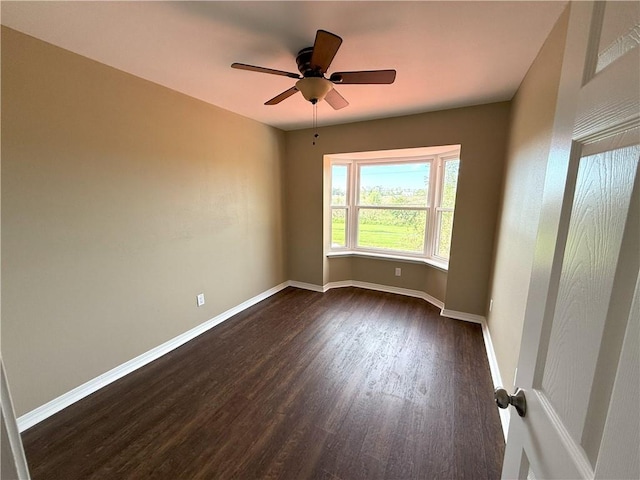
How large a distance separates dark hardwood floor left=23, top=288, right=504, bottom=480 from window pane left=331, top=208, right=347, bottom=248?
1.78 meters

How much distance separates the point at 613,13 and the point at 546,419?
0.86m

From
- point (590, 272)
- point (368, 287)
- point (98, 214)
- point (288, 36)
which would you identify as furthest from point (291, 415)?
point (368, 287)

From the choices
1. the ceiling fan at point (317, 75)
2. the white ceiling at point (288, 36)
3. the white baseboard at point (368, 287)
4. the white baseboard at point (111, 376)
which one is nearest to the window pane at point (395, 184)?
the white baseboard at point (368, 287)

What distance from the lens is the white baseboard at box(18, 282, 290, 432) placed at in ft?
5.53

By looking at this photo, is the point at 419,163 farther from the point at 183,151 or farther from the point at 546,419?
the point at 546,419

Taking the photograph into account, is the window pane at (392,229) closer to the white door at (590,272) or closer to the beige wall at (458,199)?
the beige wall at (458,199)

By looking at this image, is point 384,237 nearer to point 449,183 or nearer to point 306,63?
point 449,183

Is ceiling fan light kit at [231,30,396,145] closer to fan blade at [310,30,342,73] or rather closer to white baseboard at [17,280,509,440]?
fan blade at [310,30,342,73]

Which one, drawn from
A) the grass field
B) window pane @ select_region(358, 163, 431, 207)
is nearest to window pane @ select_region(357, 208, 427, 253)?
the grass field

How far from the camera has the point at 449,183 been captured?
337 cm

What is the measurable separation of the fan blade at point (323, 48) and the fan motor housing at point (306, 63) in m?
0.04

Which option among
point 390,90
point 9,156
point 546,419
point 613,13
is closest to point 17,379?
point 9,156

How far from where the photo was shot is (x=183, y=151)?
2457 mm

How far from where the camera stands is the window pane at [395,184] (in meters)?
3.70
